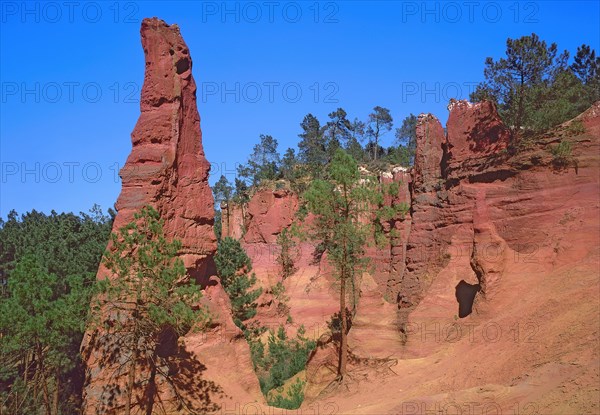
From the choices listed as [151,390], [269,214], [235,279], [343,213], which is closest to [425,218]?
[343,213]

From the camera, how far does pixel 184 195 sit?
85.6 ft

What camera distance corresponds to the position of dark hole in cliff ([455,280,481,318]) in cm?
2638

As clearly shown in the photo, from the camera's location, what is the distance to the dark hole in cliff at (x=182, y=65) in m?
27.0

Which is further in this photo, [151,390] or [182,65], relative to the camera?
[182,65]

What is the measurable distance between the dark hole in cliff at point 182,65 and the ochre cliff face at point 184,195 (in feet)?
0.15

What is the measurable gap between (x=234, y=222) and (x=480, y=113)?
44.9 metres

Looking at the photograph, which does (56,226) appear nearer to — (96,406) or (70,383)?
(70,383)

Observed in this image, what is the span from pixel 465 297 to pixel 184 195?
13.2m

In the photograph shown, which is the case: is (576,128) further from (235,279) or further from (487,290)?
(235,279)

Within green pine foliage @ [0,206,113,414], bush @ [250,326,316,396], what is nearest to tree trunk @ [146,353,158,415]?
green pine foliage @ [0,206,113,414]

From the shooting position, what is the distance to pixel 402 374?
24891 mm

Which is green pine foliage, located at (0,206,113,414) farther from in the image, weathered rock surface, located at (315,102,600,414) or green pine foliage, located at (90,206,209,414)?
weathered rock surface, located at (315,102,600,414)

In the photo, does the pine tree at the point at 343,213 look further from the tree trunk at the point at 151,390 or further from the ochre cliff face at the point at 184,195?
the tree trunk at the point at 151,390

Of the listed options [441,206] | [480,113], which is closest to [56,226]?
[441,206]
